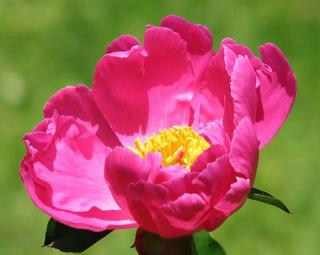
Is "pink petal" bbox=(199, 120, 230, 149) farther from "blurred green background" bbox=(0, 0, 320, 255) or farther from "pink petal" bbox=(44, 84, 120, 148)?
"blurred green background" bbox=(0, 0, 320, 255)

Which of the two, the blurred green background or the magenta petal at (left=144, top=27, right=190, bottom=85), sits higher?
the magenta petal at (left=144, top=27, right=190, bottom=85)

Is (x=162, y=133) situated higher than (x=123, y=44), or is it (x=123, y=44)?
(x=123, y=44)

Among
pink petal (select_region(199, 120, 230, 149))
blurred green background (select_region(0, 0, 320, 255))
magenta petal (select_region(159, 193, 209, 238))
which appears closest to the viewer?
magenta petal (select_region(159, 193, 209, 238))

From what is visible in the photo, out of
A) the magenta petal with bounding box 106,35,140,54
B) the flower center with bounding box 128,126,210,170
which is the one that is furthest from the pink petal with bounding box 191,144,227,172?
the magenta petal with bounding box 106,35,140,54

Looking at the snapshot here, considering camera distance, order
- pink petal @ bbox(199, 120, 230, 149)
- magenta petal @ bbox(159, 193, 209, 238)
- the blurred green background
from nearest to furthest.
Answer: magenta petal @ bbox(159, 193, 209, 238) < pink petal @ bbox(199, 120, 230, 149) < the blurred green background

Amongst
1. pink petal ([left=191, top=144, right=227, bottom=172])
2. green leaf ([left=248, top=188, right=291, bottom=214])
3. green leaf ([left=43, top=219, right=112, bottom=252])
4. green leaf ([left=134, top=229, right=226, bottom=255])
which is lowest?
green leaf ([left=43, top=219, right=112, bottom=252])

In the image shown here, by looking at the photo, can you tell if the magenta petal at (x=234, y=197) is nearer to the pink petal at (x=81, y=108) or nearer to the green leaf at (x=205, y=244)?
the green leaf at (x=205, y=244)

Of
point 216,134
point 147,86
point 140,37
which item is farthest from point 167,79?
point 140,37

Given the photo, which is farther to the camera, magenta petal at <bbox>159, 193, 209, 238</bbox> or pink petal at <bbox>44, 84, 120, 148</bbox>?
pink petal at <bbox>44, 84, 120, 148</bbox>

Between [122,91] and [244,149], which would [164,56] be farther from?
[244,149]

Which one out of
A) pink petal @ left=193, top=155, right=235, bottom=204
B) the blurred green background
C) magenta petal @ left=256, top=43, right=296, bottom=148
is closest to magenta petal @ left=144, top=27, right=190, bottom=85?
magenta petal @ left=256, top=43, right=296, bottom=148
